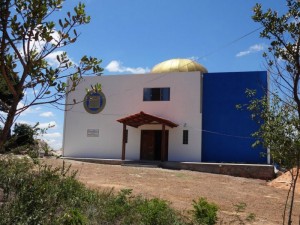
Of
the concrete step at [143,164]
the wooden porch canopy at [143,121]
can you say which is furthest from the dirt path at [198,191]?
the wooden porch canopy at [143,121]

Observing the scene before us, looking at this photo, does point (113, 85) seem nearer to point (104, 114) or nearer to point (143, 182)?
point (104, 114)

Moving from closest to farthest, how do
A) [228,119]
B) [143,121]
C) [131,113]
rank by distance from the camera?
[228,119] → [143,121] → [131,113]

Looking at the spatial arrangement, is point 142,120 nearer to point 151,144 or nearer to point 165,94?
point 151,144

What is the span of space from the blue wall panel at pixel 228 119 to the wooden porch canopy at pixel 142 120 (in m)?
2.45

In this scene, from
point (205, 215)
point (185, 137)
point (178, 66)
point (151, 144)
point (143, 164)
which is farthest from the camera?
point (178, 66)

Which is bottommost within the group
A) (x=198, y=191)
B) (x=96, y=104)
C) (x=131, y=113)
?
(x=198, y=191)

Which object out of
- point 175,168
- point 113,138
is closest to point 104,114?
point 113,138

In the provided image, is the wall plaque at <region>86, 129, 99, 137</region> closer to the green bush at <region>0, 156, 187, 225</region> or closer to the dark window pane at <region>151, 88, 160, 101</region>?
the dark window pane at <region>151, 88, 160, 101</region>

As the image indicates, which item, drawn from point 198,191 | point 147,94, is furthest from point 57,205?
point 147,94

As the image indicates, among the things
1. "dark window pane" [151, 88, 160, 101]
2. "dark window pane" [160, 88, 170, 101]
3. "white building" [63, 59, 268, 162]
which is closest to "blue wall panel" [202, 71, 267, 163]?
"white building" [63, 59, 268, 162]

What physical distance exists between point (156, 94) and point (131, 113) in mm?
2144

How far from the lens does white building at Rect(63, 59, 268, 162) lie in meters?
24.7

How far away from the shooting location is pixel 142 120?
79.8 feet

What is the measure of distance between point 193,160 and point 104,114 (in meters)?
7.03
